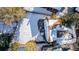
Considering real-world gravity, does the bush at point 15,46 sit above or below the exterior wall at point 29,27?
below

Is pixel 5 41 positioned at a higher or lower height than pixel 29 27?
lower

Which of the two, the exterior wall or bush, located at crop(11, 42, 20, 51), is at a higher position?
the exterior wall

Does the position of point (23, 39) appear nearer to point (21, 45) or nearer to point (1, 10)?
point (21, 45)

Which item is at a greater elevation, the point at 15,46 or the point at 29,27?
the point at 29,27

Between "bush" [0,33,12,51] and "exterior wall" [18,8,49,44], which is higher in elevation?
"exterior wall" [18,8,49,44]

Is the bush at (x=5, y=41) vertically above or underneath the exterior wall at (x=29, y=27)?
underneath

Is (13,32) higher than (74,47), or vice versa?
(13,32)

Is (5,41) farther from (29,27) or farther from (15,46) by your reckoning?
(29,27)

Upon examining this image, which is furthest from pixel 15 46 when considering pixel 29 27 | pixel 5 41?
pixel 29 27
